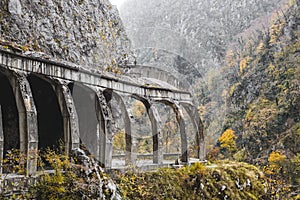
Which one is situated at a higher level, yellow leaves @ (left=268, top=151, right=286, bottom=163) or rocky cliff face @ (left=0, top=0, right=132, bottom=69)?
rocky cliff face @ (left=0, top=0, right=132, bottom=69)

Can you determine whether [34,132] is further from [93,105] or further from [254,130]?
[254,130]

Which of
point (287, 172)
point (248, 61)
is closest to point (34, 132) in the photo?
point (287, 172)

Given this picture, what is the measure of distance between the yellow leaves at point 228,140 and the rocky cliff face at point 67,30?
115 ft

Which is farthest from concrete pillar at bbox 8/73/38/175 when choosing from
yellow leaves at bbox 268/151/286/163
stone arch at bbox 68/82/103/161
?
yellow leaves at bbox 268/151/286/163

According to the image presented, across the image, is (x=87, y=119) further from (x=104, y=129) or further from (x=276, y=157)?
(x=276, y=157)

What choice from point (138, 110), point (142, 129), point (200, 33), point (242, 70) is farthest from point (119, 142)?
point (200, 33)

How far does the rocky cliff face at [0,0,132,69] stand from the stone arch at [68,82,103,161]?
3.16 meters

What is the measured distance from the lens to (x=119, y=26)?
3644 centimetres

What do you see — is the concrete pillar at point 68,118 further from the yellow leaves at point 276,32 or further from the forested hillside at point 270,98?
the yellow leaves at point 276,32

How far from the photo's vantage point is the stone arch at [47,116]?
1850 centimetres

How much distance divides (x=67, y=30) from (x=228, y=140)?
45.9 metres

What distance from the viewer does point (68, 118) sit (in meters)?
16.1

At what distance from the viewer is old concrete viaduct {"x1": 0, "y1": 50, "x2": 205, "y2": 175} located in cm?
1434

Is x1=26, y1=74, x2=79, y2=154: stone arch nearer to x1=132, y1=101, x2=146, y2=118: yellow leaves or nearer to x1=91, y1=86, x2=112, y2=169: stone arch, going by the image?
x1=91, y1=86, x2=112, y2=169: stone arch
